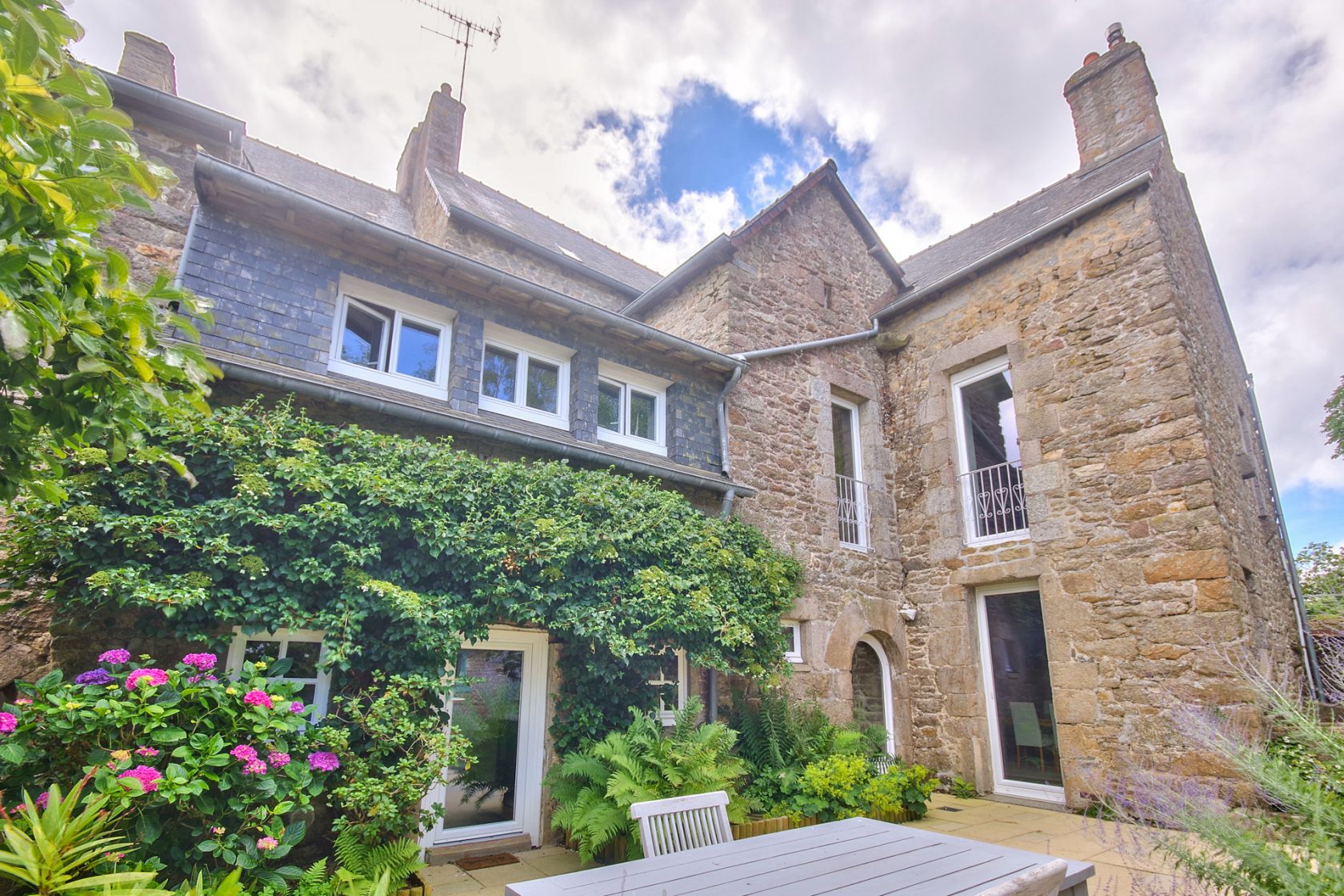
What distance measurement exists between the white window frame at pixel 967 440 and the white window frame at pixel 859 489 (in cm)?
110

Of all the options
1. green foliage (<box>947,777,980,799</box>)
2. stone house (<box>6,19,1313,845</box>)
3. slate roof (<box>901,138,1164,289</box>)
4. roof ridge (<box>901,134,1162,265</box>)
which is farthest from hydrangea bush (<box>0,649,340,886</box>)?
roof ridge (<box>901,134,1162,265</box>)

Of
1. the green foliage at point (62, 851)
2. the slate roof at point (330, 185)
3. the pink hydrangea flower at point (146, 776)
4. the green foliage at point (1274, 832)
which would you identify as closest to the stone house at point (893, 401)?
the slate roof at point (330, 185)

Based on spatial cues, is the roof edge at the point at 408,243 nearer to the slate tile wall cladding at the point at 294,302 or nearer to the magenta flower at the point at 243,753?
the slate tile wall cladding at the point at 294,302

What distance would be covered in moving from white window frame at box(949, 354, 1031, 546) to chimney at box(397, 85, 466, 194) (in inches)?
339

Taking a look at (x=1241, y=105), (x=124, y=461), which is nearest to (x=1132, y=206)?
(x=1241, y=105)

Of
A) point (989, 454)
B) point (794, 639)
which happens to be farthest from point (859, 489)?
point (794, 639)

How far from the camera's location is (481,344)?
20.2ft

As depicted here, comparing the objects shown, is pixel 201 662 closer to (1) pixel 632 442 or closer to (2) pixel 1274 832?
(1) pixel 632 442

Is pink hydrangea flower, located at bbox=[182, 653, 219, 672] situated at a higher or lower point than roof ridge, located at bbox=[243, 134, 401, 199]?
lower

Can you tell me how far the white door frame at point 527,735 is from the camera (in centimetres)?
534

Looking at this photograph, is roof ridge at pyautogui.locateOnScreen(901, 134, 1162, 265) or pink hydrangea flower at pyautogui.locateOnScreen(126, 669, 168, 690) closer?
pink hydrangea flower at pyautogui.locateOnScreen(126, 669, 168, 690)

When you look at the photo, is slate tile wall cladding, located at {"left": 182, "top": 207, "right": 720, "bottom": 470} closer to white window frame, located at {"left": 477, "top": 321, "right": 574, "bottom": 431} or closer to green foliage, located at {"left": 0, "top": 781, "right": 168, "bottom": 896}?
white window frame, located at {"left": 477, "top": 321, "right": 574, "bottom": 431}

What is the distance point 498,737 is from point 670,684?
1.51 m

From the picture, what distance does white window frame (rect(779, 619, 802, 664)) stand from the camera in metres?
7.09
